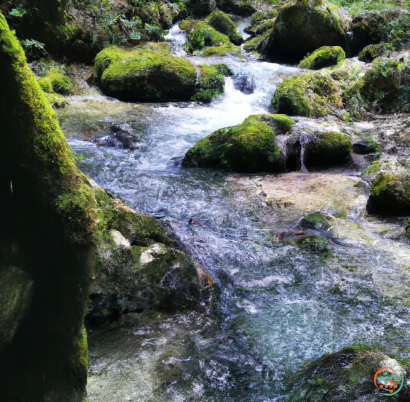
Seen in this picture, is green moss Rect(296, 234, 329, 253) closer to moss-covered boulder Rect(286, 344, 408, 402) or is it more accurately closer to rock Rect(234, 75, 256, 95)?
moss-covered boulder Rect(286, 344, 408, 402)

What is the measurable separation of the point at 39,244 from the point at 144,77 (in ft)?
36.7

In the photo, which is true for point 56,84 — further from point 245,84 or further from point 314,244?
point 314,244

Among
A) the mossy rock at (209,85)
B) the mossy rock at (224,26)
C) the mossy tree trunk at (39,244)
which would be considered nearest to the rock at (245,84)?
the mossy rock at (209,85)

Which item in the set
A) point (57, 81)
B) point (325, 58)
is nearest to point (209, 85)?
point (57, 81)

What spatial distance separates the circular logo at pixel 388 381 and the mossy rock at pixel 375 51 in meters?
15.2

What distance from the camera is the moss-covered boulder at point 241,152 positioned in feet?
27.8

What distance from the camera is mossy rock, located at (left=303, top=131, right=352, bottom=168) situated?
29.4ft

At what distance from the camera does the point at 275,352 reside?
3.70m

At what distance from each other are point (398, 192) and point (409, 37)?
11.6 metres

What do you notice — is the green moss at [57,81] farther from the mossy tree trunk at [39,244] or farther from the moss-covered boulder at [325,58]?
the mossy tree trunk at [39,244]

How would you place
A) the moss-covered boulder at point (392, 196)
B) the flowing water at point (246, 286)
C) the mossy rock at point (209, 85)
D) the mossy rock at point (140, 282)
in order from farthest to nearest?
the mossy rock at point (209, 85) → the moss-covered boulder at point (392, 196) → the mossy rock at point (140, 282) → the flowing water at point (246, 286)

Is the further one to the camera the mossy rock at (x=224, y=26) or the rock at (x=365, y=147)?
the mossy rock at (x=224, y=26)

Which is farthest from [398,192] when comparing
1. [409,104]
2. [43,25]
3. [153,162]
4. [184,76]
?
[43,25]

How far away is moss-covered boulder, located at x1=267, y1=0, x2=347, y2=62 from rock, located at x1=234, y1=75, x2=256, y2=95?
3.58 m
